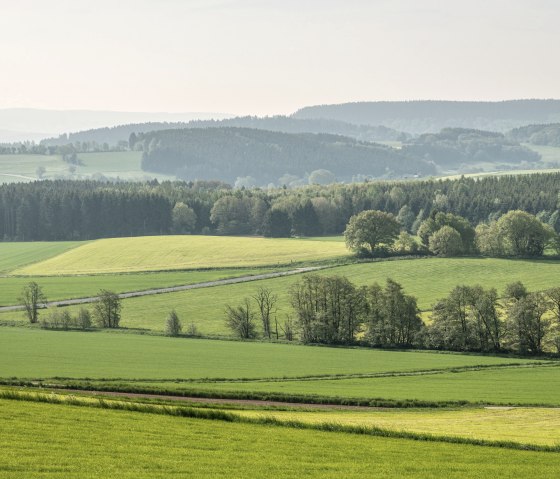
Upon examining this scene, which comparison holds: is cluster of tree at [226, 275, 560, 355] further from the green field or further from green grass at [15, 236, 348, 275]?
green grass at [15, 236, 348, 275]

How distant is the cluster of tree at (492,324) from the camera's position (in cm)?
8012

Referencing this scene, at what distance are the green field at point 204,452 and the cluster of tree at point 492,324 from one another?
4566 cm

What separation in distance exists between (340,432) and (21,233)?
168226 millimetres

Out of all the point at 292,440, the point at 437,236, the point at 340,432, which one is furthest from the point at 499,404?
the point at 437,236

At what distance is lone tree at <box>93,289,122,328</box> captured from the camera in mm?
92625

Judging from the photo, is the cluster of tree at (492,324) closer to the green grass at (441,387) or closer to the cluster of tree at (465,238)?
the green grass at (441,387)

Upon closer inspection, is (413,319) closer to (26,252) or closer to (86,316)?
(86,316)

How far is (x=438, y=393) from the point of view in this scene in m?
55.8

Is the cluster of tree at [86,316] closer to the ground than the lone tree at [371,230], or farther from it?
closer to the ground

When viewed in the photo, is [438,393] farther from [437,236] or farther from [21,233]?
[21,233]

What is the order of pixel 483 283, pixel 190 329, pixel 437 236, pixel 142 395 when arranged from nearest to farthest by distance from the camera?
pixel 142 395 → pixel 190 329 → pixel 483 283 → pixel 437 236

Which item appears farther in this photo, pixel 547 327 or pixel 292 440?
pixel 547 327

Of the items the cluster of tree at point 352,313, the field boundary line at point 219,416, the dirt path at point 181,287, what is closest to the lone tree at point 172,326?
the cluster of tree at point 352,313

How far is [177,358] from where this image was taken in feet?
229
